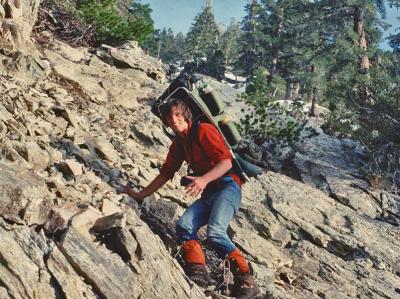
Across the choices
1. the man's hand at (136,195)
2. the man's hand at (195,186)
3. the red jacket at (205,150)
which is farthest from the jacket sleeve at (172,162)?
the man's hand at (195,186)

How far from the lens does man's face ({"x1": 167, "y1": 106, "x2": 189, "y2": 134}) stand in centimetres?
490

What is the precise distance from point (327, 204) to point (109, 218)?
5.92 metres

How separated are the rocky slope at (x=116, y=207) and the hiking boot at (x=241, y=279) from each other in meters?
0.40

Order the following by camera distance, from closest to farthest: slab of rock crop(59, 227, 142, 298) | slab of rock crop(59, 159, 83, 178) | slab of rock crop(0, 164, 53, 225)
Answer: slab of rock crop(59, 227, 142, 298) → slab of rock crop(0, 164, 53, 225) → slab of rock crop(59, 159, 83, 178)

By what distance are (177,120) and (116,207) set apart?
4.13 feet

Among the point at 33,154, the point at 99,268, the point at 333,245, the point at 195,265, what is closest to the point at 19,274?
the point at 99,268

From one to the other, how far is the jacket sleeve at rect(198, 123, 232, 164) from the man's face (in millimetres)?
239

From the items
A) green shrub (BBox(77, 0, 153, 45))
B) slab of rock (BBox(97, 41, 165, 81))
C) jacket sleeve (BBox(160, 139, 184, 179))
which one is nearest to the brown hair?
jacket sleeve (BBox(160, 139, 184, 179))

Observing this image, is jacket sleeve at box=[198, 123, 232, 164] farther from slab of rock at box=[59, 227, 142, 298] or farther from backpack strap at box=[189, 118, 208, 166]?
slab of rock at box=[59, 227, 142, 298]

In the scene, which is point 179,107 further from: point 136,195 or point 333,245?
point 333,245

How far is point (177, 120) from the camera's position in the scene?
194 inches

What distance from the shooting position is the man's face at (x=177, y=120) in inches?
193

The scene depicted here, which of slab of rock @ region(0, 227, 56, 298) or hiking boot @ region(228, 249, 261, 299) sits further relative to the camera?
hiking boot @ region(228, 249, 261, 299)

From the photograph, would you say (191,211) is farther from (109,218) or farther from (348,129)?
(348,129)
